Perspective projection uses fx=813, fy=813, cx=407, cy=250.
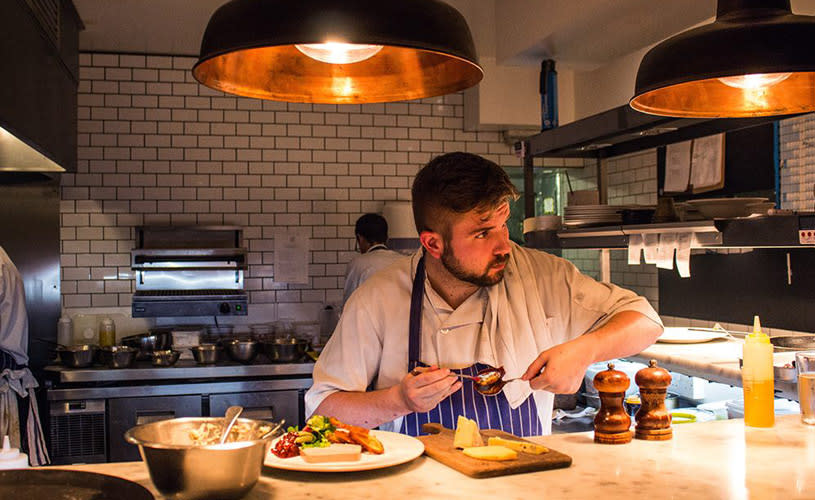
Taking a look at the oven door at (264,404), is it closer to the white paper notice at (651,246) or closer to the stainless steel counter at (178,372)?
the stainless steel counter at (178,372)

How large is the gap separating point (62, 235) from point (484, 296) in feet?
15.4

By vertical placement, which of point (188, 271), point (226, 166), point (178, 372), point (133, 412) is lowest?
point (133, 412)

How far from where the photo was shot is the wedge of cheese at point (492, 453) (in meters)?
Result: 1.85

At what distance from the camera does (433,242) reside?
8.16 ft

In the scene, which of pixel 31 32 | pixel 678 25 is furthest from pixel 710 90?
pixel 31 32

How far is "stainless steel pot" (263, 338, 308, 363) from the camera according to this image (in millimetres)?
5523

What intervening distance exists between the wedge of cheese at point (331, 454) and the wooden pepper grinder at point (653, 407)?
77cm

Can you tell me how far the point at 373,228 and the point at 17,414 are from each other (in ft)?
8.85

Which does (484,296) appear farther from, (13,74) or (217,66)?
(13,74)

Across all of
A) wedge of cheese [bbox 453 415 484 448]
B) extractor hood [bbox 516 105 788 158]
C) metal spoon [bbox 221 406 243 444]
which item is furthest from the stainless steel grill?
metal spoon [bbox 221 406 243 444]

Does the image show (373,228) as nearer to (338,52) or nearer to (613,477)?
(338,52)

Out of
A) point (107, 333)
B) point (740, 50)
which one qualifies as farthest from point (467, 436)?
point (107, 333)

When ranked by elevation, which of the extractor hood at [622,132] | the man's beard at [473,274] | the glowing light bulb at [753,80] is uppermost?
the extractor hood at [622,132]

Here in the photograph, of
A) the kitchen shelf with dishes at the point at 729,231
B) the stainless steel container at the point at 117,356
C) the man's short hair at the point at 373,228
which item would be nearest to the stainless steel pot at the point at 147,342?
the stainless steel container at the point at 117,356
